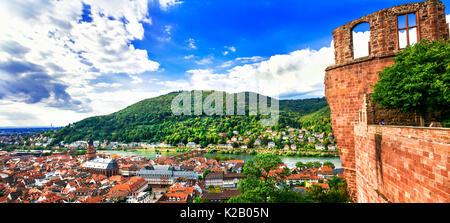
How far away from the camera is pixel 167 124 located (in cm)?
8638

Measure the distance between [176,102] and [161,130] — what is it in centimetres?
1692

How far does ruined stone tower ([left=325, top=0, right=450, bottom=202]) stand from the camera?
259 centimetres

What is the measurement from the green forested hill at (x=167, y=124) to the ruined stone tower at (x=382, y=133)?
196 feet

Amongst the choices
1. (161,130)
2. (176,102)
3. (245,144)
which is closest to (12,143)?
(161,130)

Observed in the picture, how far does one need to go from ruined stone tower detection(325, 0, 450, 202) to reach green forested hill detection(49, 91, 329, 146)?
2351 inches

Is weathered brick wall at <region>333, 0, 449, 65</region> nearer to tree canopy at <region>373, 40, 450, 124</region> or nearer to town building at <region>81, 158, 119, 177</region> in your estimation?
tree canopy at <region>373, 40, 450, 124</region>

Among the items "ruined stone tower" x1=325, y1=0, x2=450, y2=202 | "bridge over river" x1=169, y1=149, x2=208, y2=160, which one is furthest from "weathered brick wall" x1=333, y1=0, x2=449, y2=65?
"bridge over river" x1=169, y1=149, x2=208, y2=160

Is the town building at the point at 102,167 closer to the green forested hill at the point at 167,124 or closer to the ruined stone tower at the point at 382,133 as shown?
the green forested hill at the point at 167,124

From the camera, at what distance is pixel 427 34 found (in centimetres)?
505

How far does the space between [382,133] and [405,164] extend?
0.89 m

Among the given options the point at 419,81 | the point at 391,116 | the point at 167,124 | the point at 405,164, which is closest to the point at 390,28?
the point at 419,81

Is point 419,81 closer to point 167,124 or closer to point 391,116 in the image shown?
point 391,116

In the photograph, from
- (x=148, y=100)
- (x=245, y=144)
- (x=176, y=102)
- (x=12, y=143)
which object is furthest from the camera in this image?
(x=148, y=100)
